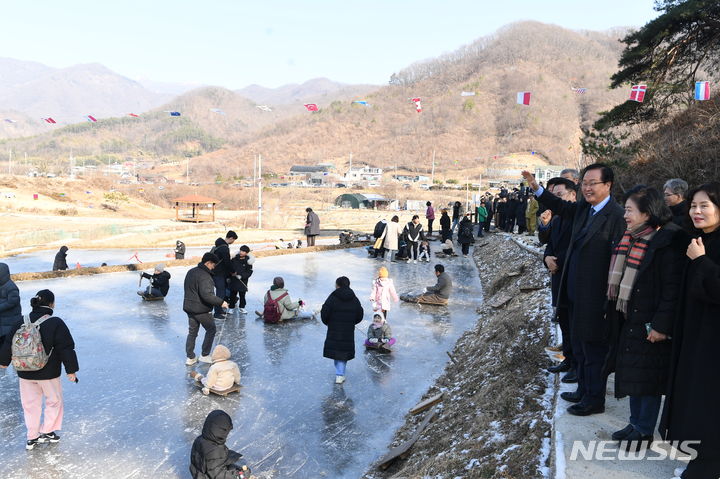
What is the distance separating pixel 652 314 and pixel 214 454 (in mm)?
3528

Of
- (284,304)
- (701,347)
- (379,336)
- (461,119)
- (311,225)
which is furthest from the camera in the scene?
(461,119)

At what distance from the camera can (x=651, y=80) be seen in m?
19.2

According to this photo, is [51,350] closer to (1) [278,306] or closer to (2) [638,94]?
(1) [278,306]

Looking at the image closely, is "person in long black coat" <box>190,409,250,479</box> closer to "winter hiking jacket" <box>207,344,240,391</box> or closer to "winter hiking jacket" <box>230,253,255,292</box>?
"winter hiking jacket" <box>207,344,240,391</box>

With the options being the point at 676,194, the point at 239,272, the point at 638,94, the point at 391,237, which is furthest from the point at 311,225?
the point at 676,194

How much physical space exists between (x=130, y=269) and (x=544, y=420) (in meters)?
14.5

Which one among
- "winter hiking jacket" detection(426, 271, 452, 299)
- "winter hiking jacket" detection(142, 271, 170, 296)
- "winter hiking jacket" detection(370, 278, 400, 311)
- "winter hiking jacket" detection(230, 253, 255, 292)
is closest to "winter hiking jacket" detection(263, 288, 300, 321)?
"winter hiking jacket" detection(230, 253, 255, 292)

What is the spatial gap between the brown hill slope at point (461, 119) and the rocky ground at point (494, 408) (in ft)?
342

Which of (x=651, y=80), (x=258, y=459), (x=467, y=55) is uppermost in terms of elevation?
(x=467, y=55)

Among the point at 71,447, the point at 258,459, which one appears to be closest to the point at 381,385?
the point at 258,459

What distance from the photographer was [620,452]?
3.60 meters

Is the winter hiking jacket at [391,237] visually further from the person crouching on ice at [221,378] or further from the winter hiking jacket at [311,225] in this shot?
the person crouching on ice at [221,378]

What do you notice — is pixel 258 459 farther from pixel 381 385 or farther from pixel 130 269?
pixel 130 269

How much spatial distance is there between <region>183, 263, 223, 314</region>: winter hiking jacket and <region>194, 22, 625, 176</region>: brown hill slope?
348 feet
